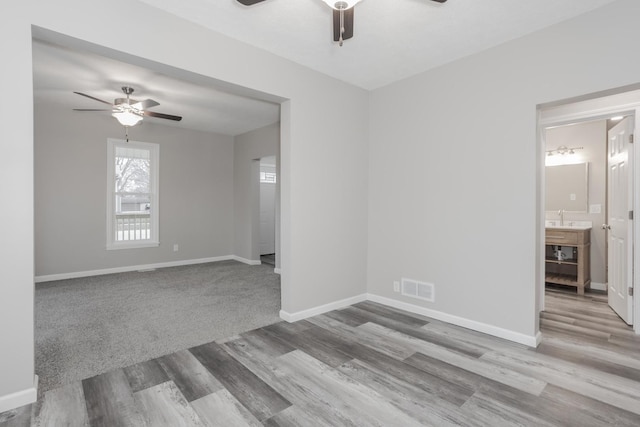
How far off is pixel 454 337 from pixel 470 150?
174 cm

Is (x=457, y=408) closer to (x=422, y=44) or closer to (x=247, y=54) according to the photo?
(x=422, y=44)

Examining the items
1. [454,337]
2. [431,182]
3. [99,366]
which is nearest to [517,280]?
[454,337]

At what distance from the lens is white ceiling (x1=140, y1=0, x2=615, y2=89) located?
236cm

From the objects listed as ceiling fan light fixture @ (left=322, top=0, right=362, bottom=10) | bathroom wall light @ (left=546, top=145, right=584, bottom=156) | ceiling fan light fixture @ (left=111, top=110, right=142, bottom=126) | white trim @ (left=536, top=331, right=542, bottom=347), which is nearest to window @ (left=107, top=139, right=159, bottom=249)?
ceiling fan light fixture @ (left=111, top=110, right=142, bottom=126)

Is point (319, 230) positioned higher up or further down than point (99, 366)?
higher up

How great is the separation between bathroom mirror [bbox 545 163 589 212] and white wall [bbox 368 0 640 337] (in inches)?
97.7

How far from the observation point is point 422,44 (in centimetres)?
291

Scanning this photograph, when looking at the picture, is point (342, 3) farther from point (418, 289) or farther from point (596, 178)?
point (596, 178)

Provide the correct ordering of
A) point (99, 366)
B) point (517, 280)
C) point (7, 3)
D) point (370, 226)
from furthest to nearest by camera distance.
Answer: point (370, 226)
point (517, 280)
point (99, 366)
point (7, 3)

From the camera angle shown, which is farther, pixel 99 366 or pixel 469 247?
pixel 469 247

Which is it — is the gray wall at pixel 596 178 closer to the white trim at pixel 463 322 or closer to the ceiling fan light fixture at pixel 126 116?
the white trim at pixel 463 322

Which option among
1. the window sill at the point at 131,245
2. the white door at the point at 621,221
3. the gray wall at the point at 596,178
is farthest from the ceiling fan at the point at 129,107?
the gray wall at the point at 596,178

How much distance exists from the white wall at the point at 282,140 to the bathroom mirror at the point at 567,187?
319 cm

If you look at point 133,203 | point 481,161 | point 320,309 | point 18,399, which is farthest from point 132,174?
point 481,161
